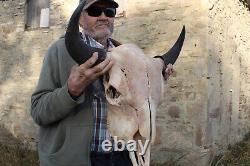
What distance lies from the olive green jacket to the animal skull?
13.0 inches

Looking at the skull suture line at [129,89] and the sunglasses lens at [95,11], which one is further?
the sunglasses lens at [95,11]

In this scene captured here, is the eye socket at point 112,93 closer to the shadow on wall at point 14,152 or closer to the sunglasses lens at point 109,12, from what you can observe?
the sunglasses lens at point 109,12

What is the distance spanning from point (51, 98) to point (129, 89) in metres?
0.61

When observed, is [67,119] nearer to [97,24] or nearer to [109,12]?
[97,24]

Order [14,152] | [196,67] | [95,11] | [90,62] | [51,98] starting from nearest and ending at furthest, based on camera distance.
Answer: [90,62] < [51,98] < [95,11] < [196,67] < [14,152]

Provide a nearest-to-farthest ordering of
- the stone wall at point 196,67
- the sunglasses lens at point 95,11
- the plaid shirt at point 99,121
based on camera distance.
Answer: the plaid shirt at point 99,121, the sunglasses lens at point 95,11, the stone wall at point 196,67

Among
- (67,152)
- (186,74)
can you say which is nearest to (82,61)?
(67,152)

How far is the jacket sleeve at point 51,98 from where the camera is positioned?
2779mm

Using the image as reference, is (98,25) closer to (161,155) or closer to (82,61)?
(82,61)

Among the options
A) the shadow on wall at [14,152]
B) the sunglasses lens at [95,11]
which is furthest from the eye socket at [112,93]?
the shadow on wall at [14,152]

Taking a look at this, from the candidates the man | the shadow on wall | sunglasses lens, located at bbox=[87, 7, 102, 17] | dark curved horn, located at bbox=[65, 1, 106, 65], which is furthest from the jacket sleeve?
the shadow on wall

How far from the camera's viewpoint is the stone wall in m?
7.45

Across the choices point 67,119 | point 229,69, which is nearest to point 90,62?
point 67,119

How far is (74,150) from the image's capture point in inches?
116
